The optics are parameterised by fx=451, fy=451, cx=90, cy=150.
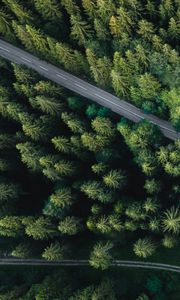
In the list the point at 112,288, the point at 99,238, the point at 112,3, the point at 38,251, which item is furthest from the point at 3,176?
the point at 112,3

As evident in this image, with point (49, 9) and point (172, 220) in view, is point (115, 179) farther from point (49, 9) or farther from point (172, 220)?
point (49, 9)

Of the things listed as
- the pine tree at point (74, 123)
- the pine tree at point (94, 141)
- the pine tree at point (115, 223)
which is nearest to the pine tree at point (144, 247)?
the pine tree at point (115, 223)

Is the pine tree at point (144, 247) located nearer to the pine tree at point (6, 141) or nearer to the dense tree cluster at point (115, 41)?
the dense tree cluster at point (115, 41)

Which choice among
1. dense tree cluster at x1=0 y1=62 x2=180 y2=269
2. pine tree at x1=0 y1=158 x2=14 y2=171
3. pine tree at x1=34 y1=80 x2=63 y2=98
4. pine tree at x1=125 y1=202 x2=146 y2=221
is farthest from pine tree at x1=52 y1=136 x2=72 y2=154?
pine tree at x1=125 y1=202 x2=146 y2=221

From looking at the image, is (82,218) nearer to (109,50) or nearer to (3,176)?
(3,176)

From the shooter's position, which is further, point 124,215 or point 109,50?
point 109,50

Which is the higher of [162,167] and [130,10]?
[130,10]
